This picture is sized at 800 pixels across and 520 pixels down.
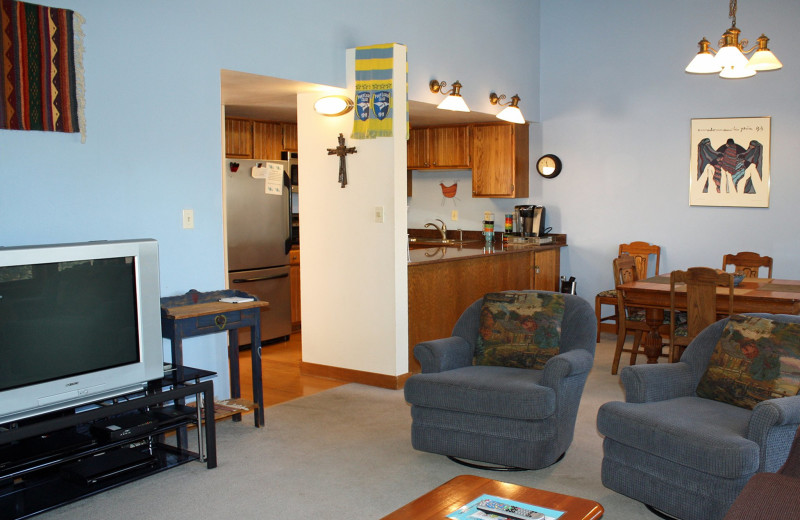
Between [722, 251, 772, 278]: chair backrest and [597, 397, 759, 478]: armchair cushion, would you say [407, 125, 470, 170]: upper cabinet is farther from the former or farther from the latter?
[597, 397, 759, 478]: armchair cushion

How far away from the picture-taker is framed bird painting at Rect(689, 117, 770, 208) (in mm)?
6422

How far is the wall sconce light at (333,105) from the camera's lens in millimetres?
5070

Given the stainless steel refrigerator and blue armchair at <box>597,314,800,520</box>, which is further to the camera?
the stainless steel refrigerator

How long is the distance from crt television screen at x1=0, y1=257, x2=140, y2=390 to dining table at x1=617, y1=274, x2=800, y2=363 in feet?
11.5

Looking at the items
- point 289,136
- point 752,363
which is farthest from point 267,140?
point 752,363

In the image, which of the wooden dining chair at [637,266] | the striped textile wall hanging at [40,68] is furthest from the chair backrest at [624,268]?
the striped textile wall hanging at [40,68]

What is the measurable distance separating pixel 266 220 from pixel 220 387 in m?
2.30

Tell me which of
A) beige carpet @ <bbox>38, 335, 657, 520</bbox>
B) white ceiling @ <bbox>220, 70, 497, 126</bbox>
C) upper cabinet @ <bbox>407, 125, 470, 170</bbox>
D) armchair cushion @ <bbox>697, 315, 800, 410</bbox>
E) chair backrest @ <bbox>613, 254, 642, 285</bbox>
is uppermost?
white ceiling @ <bbox>220, 70, 497, 126</bbox>

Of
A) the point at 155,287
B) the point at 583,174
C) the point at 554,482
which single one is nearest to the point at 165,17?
the point at 155,287

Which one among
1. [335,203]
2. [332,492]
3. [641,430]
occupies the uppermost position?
[335,203]

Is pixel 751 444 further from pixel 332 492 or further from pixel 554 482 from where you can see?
pixel 332 492

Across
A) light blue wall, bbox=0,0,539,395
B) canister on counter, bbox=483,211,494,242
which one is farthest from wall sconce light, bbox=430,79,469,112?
canister on counter, bbox=483,211,494,242

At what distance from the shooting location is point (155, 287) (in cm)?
349

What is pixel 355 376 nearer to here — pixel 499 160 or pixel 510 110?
pixel 510 110
